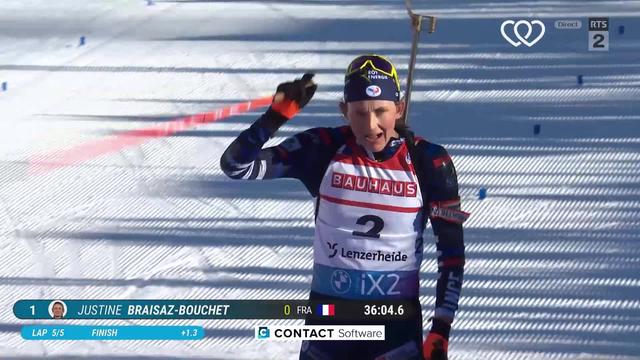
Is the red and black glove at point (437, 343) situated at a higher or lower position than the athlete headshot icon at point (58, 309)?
higher

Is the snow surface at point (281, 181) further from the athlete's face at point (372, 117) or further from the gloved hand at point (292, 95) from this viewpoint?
the gloved hand at point (292, 95)

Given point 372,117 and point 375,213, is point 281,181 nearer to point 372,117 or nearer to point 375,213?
point 375,213

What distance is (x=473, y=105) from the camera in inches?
422

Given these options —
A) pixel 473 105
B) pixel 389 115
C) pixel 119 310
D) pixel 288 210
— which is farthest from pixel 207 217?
pixel 389 115

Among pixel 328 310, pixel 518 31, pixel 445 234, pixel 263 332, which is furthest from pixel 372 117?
pixel 518 31

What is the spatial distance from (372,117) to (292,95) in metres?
0.29

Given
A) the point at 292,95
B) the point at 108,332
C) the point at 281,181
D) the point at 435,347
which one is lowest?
the point at 281,181

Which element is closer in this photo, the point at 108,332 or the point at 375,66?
the point at 375,66

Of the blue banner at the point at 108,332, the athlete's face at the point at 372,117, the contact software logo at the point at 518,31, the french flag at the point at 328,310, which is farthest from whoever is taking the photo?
the contact software logo at the point at 518,31

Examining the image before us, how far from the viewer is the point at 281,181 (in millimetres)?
9195

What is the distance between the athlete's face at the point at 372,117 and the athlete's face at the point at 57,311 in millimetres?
1299

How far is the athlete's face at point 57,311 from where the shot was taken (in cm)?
485

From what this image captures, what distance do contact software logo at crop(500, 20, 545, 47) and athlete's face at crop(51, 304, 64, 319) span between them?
8.25 meters

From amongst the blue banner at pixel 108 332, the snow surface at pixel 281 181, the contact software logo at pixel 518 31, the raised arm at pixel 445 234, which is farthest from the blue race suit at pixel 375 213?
the contact software logo at pixel 518 31
